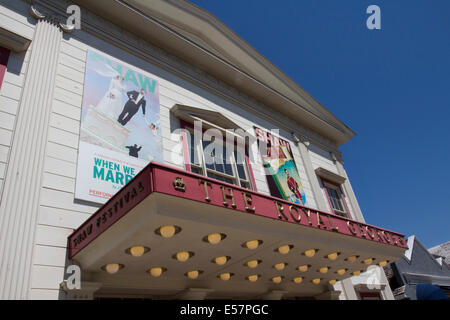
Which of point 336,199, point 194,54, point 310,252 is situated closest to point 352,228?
point 310,252

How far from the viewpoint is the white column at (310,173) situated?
10.6m

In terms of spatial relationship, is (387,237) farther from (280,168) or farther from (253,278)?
(280,168)

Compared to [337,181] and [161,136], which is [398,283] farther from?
[161,136]

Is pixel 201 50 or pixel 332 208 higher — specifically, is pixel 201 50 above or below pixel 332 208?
above

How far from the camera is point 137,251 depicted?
4.02 meters

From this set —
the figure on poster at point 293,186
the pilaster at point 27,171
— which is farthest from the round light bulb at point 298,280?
the pilaster at point 27,171

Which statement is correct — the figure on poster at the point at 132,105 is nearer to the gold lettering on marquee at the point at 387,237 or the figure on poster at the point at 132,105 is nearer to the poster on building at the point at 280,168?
the poster on building at the point at 280,168

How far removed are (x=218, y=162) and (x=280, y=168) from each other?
2.52 m

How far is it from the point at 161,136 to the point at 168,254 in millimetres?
3333

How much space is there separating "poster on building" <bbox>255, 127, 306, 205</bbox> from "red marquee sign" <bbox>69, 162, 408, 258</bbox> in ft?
11.9

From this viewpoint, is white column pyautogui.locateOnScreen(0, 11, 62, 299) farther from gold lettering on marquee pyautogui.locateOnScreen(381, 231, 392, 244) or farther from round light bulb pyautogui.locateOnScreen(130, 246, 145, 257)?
gold lettering on marquee pyautogui.locateOnScreen(381, 231, 392, 244)

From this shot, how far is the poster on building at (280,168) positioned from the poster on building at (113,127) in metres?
3.71

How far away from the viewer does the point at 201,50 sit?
9.60 metres
